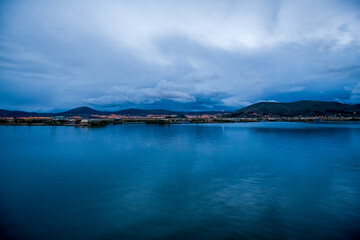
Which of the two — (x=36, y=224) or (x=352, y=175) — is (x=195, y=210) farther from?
(x=352, y=175)

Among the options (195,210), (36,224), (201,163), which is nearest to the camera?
(36,224)

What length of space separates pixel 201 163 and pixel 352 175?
10536 mm

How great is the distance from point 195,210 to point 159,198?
2191 mm

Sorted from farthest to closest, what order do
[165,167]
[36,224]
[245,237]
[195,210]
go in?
[165,167]
[195,210]
[36,224]
[245,237]

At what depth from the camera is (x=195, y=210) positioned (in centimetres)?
845

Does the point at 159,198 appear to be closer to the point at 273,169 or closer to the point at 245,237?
the point at 245,237

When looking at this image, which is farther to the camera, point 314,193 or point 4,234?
point 314,193

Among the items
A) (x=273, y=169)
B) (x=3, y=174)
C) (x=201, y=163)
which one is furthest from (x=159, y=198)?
(x=3, y=174)

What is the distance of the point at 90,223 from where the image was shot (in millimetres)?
7422

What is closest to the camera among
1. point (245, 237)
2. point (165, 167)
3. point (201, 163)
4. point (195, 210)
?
point (245, 237)

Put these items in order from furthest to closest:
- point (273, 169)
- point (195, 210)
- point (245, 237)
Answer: point (273, 169) < point (195, 210) < point (245, 237)

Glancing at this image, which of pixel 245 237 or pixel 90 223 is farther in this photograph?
pixel 90 223

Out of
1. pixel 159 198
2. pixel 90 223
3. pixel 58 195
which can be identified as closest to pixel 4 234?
pixel 90 223

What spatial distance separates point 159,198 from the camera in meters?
9.95
